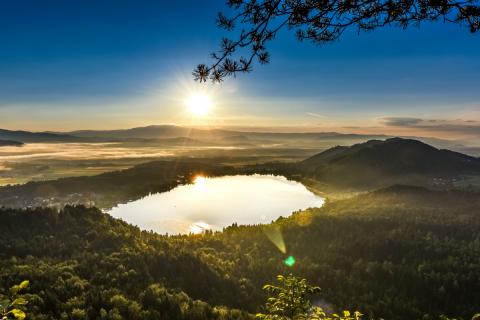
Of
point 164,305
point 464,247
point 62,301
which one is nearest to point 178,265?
point 164,305

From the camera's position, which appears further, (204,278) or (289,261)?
(289,261)

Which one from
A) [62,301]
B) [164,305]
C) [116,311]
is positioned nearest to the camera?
[116,311]

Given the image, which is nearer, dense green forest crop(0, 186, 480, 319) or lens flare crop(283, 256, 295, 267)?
dense green forest crop(0, 186, 480, 319)

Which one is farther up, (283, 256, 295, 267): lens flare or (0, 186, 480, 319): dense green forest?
(0, 186, 480, 319): dense green forest

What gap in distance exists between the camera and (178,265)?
16712cm

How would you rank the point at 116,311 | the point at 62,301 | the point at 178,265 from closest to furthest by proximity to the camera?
the point at 116,311 → the point at 62,301 → the point at 178,265

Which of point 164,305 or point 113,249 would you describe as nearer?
point 164,305

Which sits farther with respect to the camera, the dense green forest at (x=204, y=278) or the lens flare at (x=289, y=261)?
the lens flare at (x=289, y=261)

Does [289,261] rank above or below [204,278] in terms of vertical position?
below

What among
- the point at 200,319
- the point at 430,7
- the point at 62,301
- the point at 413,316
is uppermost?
the point at 430,7

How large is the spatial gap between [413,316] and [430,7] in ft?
497

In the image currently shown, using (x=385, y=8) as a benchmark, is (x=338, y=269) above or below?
below

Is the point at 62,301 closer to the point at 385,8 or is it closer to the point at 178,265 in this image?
the point at 178,265

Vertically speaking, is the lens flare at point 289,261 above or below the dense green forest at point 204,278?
below
